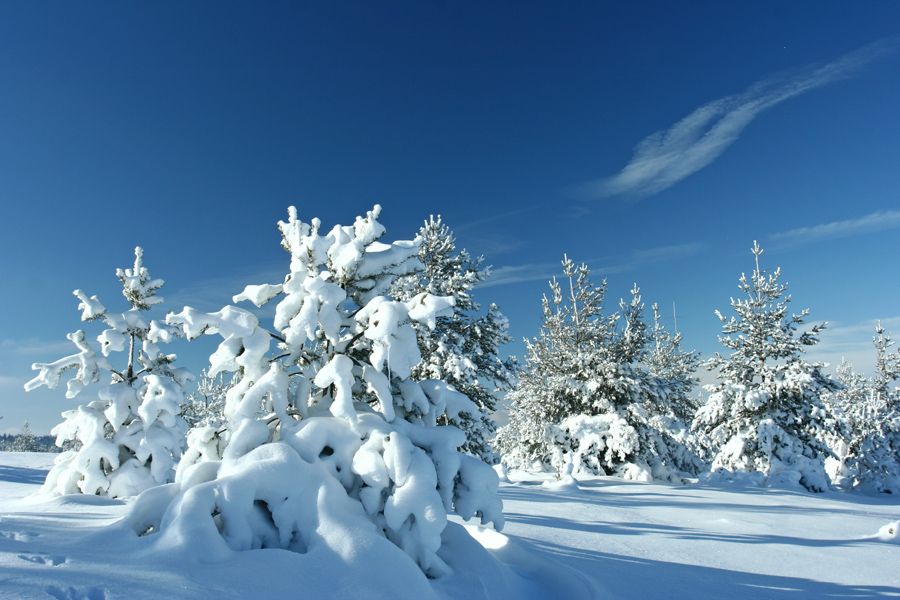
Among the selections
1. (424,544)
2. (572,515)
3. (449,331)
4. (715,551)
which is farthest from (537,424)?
(424,544)

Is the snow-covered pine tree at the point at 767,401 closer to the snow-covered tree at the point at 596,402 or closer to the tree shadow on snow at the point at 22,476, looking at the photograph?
the snow-covered tree at the point at 596,402

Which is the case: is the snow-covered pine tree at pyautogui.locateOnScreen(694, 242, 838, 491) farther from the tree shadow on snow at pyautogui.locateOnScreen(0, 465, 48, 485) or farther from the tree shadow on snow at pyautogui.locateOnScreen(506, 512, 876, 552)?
the tree shadow on snow at pyautogui.locateOnScreen(0, 465, 48, 485)

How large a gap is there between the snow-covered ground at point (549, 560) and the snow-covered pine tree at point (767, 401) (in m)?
6.29

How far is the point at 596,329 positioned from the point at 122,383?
16819 mm

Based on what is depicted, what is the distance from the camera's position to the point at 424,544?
3.19 m

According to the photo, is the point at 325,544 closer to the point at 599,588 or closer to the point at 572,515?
the point at 599,588

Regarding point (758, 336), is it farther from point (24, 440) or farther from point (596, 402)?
point (24, 440)

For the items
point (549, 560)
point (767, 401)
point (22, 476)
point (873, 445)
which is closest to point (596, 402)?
point (767, 401)

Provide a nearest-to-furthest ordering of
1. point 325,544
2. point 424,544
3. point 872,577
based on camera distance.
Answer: point 325,544
point 424,544
point 872,577

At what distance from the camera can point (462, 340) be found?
12.8 metres

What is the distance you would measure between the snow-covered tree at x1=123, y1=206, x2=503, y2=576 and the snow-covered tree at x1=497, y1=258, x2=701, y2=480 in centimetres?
1411

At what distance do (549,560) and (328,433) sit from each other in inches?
95.7

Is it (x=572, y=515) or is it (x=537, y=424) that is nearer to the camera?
(x=572, y=515)

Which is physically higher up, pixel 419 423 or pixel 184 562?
pixel 419 423
